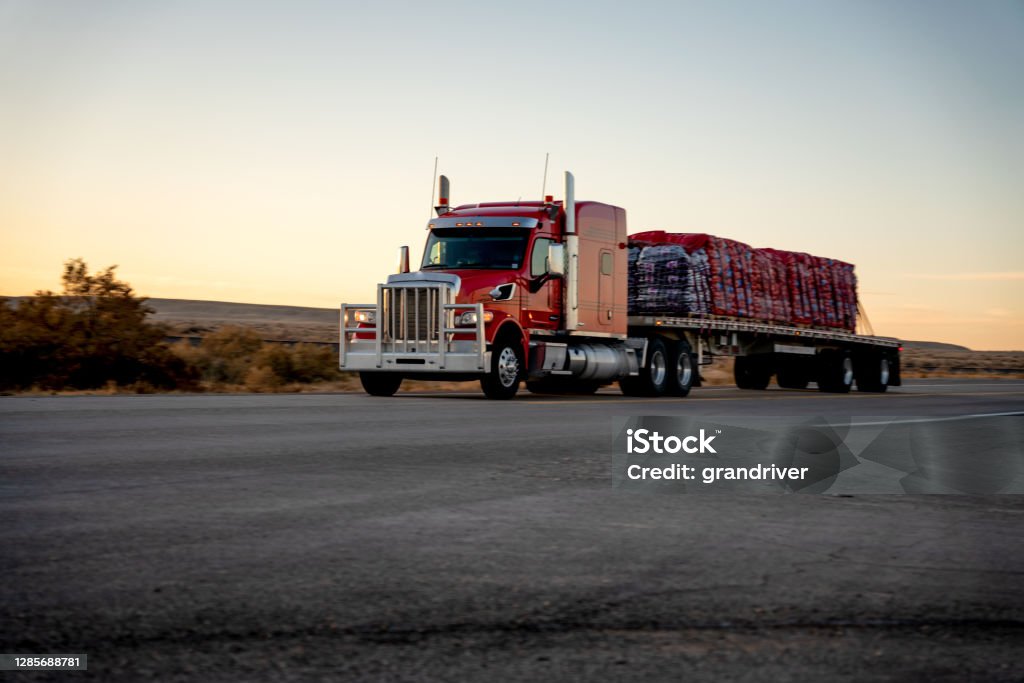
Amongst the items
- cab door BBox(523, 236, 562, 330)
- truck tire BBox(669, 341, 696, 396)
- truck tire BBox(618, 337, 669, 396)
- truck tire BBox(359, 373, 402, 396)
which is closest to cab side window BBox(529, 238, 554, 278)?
cab door BBox(523, 236, 562, 330)

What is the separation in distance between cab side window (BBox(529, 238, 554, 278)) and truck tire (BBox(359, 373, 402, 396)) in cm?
328

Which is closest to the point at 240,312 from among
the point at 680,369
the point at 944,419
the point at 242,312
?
the point at 242,312

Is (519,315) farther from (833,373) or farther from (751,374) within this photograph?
(833,373)

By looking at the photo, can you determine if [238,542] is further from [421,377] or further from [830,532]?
[421,377]

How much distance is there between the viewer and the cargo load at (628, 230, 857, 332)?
2725 centimetres

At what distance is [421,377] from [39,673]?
19157 mm

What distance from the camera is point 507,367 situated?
22094 mm

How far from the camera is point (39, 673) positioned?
3.71 metres

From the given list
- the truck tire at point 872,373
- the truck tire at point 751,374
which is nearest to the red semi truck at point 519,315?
the truck tire at point 751,374

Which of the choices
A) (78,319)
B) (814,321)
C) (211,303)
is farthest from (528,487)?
(211,303)

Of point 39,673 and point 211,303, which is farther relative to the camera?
point 211,303

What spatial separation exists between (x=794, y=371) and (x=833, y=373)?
3.49 feet

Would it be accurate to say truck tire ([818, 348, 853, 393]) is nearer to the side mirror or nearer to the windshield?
the side mirror

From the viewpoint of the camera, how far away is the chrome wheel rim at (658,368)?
86.9 ft
